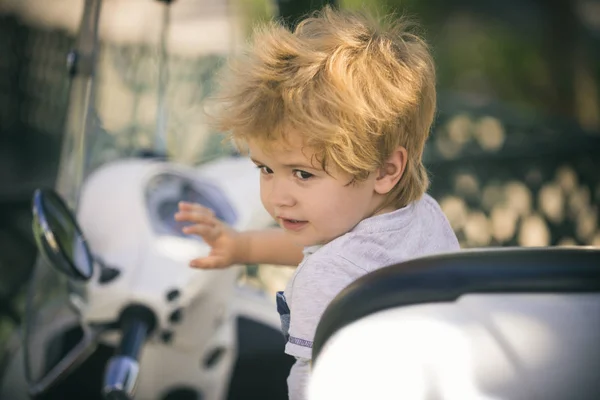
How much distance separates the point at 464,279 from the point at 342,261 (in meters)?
0.32

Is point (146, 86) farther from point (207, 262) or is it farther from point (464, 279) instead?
point (464, 279)

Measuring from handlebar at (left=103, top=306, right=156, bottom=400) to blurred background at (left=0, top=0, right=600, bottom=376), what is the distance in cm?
37

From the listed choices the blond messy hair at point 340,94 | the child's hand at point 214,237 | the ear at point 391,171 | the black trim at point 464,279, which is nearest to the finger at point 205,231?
the child's hand at point 214,237

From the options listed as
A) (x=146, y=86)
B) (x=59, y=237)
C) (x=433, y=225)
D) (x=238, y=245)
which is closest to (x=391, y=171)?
(x=433, y=225)

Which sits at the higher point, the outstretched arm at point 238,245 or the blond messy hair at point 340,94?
the blond messy hair at point 340,94

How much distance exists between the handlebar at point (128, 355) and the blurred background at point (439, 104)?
1.23 feet

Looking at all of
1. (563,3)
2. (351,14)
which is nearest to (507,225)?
(563,3)

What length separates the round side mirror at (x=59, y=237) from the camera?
1.38 metres

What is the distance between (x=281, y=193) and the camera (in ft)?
3.62

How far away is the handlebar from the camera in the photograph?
1.40 metres

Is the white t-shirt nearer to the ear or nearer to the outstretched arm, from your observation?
the ear

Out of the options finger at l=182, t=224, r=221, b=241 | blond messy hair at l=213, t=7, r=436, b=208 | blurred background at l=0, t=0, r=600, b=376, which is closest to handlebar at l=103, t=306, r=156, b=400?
finger at l=182, t=224, r=221, b=241

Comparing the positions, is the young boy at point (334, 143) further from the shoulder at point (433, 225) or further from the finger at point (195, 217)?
the finger at point (195, 217)

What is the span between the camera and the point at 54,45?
2.65m
